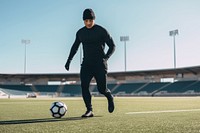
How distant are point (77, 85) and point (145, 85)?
Result: 1978 cm

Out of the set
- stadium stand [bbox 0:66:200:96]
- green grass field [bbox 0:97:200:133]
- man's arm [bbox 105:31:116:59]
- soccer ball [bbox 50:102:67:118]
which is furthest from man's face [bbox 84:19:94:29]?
stadium stand [bbox 0:66:200:96]

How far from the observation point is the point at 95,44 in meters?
5.27

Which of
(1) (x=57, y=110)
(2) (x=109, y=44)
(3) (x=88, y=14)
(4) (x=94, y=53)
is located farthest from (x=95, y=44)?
(1) (x=57, y=110)

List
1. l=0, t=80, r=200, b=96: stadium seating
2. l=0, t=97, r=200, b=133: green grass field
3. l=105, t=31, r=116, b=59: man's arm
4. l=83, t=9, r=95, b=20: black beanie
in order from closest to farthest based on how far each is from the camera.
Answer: l=0, t=97, r=200, b=133: green grass field < l=83, t=9, r=95, b=20: black beanie < l=105, t=31, r=116, b=59: man's arm < l=0, t=80, r=200, b=96: stadium seating

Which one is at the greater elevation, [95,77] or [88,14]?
[88,14]

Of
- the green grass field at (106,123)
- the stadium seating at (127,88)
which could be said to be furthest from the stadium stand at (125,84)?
the green grass field at (106,123)

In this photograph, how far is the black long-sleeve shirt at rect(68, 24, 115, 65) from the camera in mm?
5227

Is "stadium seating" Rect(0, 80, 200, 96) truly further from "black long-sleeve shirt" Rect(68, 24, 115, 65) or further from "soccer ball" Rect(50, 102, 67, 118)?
"soccer ball" Rect(50, 102, 67, 118)

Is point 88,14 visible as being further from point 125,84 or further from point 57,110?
point 125,84

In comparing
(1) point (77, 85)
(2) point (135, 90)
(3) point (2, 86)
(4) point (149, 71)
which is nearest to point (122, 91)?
(2) point (135, 90)

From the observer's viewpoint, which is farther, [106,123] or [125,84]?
[125,84]

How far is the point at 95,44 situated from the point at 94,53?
0.19 metres

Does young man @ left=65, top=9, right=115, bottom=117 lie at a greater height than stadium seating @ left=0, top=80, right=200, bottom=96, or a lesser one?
greater

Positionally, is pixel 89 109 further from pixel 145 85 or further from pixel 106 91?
pixel 145 85
